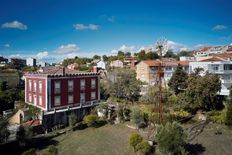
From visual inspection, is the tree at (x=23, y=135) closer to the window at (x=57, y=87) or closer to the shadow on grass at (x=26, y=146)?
the shadow on grass at (x=26, y=146)

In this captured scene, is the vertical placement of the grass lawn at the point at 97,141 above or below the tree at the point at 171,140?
below

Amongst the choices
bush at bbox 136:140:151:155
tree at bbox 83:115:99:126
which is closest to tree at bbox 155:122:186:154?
bush at bbox 136:140:151:155

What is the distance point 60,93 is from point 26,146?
10059mm

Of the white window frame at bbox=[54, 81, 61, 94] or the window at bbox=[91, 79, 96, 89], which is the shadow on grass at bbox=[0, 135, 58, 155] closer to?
the white window frame at bbox=[54, 81, 61, 94]

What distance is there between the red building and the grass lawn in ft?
16.4

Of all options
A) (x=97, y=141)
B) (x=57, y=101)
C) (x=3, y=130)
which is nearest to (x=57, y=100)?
(x=57, y=101)

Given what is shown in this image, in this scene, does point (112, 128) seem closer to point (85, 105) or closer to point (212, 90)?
point (85, 105)

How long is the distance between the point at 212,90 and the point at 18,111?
29.4m

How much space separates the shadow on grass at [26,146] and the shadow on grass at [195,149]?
1427cm

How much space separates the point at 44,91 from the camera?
92.2 feet

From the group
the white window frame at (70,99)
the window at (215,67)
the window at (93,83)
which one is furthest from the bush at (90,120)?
the window at (215,67)

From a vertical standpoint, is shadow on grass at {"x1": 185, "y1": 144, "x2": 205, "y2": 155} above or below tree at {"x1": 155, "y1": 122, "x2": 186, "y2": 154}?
below

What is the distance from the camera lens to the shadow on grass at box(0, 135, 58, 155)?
19403 mm

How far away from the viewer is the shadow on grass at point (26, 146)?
19.4 m
